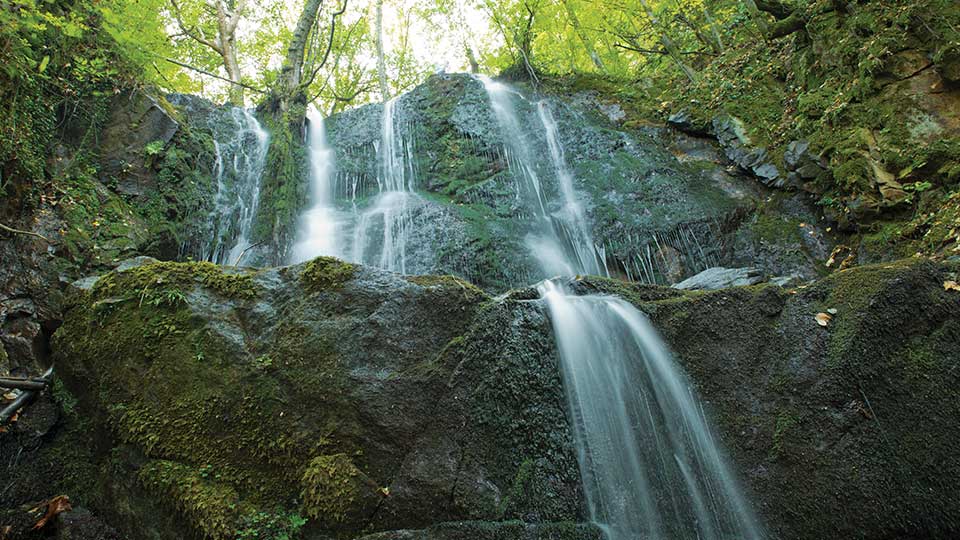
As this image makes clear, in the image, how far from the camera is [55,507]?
9.78 ft

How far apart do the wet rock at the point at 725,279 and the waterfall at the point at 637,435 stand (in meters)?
1.79

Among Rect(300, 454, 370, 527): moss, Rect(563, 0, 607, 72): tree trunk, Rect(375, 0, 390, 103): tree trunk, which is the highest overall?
Rect(375, 0, 390, 103): tree trunk

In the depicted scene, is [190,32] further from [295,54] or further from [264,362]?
[264,362]

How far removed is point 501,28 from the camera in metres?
13.4

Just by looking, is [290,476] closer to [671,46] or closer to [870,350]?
[870,350]

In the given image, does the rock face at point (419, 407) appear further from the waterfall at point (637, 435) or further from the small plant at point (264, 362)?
the waterfall at point (637, 435)

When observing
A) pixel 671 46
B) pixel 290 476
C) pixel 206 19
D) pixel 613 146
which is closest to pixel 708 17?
pixel 671 46

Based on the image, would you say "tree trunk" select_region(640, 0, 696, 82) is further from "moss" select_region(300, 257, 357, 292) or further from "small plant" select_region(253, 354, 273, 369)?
"small plant" select_region(253, 354, 273, 369)

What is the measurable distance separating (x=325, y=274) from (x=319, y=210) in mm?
5982

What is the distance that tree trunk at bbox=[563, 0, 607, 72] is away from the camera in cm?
1309

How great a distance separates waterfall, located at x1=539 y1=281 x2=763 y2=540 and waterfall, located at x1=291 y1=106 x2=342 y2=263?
17.8 feet

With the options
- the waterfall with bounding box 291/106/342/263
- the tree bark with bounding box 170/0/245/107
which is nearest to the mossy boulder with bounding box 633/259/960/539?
the waterfall with bounding box 291/106/342/263

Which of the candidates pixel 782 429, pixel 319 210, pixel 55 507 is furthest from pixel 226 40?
pixel 782 429

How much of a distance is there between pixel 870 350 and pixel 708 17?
10.8 meters
